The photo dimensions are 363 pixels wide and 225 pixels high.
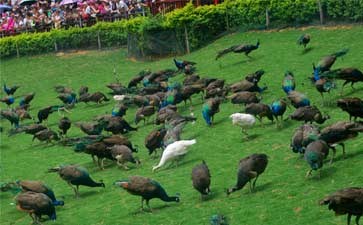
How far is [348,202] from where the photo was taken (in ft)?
38.6

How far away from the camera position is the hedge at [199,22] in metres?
32.9

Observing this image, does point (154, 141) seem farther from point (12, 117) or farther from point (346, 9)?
point (346, 9)

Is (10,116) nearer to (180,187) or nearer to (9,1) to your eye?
(180,187)

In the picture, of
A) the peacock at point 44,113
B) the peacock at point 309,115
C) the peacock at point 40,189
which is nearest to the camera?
the peacock at point 40,189

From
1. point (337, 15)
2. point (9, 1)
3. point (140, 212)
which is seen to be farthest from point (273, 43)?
point (9, 1)

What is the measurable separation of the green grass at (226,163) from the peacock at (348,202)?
1.93 feet

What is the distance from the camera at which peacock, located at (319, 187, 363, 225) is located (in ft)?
38.5

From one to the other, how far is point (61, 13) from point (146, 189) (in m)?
31.0

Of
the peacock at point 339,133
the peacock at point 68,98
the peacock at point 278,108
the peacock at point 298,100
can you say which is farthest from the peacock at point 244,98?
the peacock at point 68,98

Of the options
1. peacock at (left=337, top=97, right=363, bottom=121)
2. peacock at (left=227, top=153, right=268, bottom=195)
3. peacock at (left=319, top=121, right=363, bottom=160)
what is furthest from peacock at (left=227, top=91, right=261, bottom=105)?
peacock at (left=227, top=153, right=268, bottom=195)

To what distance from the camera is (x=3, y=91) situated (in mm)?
35438

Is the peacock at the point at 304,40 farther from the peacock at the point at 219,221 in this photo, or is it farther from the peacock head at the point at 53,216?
the peacock at the point at 219,221

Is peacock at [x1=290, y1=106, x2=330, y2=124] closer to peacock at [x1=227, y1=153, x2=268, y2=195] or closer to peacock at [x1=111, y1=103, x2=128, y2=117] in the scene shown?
peacock at [x1=227, y1=153, x2=268, y2=195]

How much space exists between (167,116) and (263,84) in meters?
4.62
